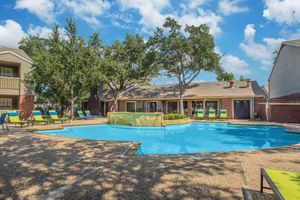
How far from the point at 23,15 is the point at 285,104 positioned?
22261mm

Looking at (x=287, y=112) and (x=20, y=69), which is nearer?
(x=287, y=112)

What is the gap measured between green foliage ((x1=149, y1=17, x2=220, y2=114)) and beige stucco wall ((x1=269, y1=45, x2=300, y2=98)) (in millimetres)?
6468

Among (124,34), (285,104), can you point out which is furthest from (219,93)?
(124,34)

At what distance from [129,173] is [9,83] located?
18137mm

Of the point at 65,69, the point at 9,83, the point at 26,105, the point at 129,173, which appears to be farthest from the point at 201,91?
the point at 129,173

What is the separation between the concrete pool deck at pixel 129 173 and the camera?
134 inches

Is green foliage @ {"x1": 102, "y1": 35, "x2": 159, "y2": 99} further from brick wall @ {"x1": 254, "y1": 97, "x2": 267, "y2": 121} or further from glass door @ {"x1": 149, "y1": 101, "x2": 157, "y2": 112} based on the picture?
brick wall @ {"x1": 254, "y1": 97, "x2": 267, "y2": 121}

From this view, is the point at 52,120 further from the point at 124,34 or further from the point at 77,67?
the point at 124,34

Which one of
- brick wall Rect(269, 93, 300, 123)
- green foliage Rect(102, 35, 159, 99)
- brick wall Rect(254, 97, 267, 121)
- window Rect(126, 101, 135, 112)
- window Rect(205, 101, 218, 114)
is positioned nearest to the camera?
brick wall Rect(269, 93, 300, 123)

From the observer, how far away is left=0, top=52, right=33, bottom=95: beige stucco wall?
17.1 metres

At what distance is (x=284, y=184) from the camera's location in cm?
265

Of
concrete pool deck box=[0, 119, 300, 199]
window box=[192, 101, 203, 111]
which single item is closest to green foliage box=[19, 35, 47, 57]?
window box=[192, 101, 203, 111]

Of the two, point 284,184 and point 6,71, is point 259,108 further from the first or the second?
point 6,71

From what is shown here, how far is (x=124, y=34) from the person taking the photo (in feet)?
88.9
